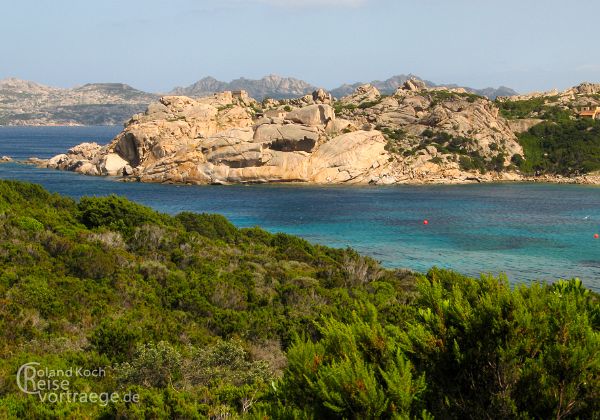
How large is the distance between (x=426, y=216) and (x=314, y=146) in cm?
2974

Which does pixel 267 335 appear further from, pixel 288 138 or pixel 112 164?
pixel 112 164

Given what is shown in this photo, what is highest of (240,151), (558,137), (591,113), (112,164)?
(591,113)

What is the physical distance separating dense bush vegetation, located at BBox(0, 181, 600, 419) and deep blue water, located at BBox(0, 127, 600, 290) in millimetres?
15016

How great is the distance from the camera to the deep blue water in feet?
130

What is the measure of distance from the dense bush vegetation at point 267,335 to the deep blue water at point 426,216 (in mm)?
15016

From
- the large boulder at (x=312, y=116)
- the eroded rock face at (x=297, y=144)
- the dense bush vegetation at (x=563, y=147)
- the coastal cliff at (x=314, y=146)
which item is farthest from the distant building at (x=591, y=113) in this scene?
the large boulder at (x=312, y=116)

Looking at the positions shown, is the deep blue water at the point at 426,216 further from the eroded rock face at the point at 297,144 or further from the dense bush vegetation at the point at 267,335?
the dense bush vegetation at the point at 267,335

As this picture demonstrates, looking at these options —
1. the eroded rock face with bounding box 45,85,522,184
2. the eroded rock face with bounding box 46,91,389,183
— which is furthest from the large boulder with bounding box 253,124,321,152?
the eroded rock face with bounding box 45,85,522,184

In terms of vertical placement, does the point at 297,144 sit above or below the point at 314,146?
above

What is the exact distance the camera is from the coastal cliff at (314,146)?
81.8 m

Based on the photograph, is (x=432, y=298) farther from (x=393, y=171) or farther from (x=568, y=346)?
(x=393, y=171)

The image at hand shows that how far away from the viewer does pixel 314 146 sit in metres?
83.8

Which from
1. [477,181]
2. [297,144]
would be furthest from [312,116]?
[477,181]

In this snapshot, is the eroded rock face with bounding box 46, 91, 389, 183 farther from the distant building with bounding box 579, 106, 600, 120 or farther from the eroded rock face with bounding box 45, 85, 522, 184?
the distant building with bounding box 579, 106, 600, 120
